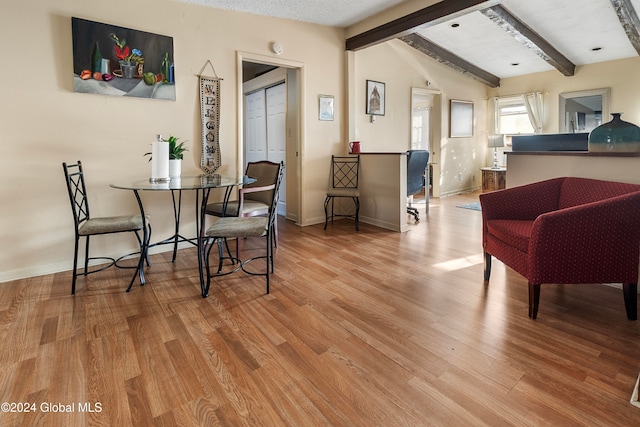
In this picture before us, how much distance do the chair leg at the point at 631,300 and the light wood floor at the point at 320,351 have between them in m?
0.06

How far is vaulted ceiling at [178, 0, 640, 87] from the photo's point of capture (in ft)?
12.6

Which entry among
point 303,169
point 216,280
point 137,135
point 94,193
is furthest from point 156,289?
point 303,169

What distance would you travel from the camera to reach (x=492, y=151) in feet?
26.4

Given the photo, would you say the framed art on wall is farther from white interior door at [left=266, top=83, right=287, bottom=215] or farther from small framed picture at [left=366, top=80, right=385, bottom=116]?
white interior door at [left=266, top=83, right=287, bottom=215]

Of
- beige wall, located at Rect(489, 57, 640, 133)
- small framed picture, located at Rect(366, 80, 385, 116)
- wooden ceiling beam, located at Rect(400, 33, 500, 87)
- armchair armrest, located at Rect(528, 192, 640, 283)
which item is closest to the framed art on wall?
wooden ceiling beam, located at Rect(400, 33, 500, 87)

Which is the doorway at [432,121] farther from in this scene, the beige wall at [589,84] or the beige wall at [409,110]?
the beige wall at [589,84]

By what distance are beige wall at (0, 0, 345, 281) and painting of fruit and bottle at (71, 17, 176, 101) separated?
0.22 ft

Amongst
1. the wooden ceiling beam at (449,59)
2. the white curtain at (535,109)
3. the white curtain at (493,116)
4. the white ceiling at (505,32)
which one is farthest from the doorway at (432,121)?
the white curtain at (535,109)

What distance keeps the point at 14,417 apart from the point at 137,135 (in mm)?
2537

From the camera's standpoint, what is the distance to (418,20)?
12.8 ft

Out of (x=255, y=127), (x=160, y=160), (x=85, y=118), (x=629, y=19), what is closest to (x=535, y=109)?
(x=629, y=19)

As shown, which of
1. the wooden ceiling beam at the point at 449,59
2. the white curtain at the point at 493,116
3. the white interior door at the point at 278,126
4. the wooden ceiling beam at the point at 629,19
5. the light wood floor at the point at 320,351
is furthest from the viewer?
the white curtain at the point at 493,116

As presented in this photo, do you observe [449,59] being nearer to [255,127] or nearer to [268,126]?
[268,126]

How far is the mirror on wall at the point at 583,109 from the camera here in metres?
6.39
